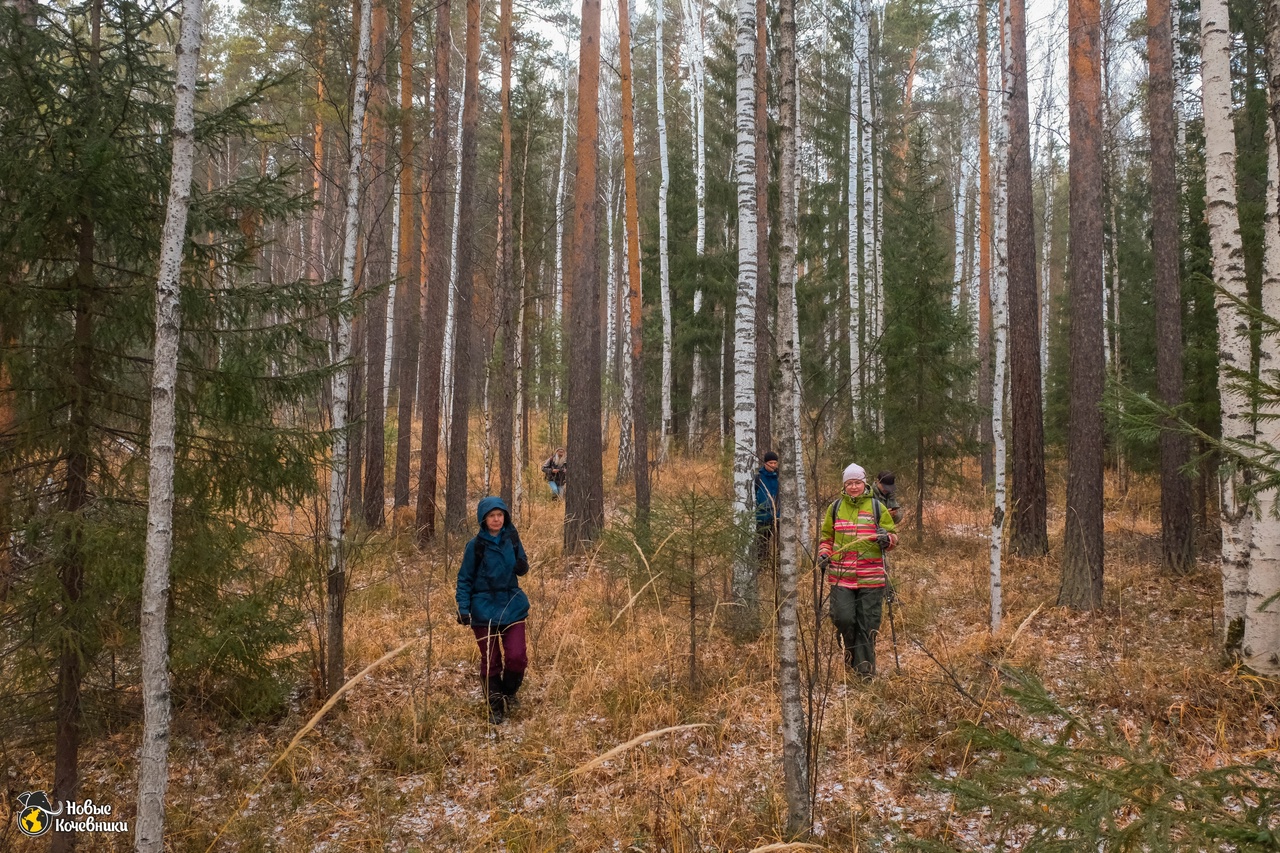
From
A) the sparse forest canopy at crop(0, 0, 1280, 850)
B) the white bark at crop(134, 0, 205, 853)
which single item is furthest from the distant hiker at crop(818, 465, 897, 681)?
the white bark at crop(134, 0, 205, 853)

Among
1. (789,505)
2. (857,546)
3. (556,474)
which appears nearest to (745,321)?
(857,546)

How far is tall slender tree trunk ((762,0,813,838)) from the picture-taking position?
316 cm

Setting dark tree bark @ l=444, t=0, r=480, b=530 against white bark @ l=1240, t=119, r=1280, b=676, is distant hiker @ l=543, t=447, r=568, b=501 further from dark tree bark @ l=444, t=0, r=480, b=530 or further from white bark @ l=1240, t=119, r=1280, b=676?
white bark @ l=1240, t=119, r=1280, b=676

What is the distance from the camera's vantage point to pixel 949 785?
1994 mm

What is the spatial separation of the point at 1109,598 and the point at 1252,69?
32.0ft

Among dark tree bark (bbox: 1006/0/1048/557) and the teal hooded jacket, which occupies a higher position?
dark tree bark (bbox: 1006/0/1048/557)

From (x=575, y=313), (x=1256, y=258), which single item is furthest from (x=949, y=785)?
(x=1256, y=258)

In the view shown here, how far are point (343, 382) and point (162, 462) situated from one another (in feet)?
7.20

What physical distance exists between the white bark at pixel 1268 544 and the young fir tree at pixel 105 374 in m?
6.08

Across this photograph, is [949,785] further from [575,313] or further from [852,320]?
[852,320]

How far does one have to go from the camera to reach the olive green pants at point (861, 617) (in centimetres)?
562

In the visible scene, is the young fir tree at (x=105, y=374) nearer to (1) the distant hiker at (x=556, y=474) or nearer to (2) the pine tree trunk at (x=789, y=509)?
(2) the pine tree trunk at (x=789, y=509)

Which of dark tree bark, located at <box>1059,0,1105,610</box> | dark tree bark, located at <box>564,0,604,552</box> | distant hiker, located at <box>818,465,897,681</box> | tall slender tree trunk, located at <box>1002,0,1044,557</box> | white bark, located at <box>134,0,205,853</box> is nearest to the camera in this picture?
white bark, located at <box>134,0,205,853</box>

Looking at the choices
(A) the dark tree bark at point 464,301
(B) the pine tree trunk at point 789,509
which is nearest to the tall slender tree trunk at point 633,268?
(A) the dark tree bark at point 464,301
